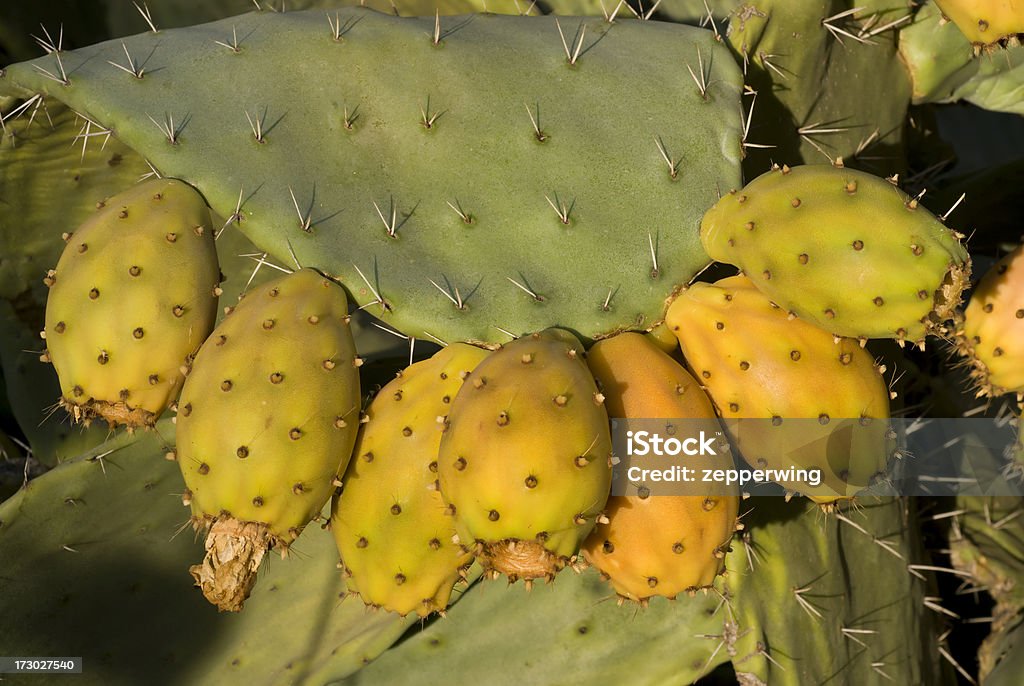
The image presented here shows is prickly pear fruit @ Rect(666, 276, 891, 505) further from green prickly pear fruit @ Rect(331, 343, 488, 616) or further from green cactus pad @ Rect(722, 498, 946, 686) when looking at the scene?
green prickly pear fruit @ Rect(331, 343, 488, 616)

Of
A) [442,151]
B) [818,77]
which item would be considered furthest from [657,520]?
[818,77]

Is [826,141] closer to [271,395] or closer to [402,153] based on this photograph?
[402,153]

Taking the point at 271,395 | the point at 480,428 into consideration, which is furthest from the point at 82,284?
the point at 480,428

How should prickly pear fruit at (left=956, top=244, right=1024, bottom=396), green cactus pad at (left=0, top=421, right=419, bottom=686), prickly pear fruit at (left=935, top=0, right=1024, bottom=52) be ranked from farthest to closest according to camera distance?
green cactus pad at (left=0, top=421, right=419, bottom=686)
prickly pear fruit at (left=956, top=244, right=1024, bottom=396)
prickly pear fruit at (left=935, top=0, right=1024, bottom=52)

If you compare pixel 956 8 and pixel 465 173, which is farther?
pixel 465 173

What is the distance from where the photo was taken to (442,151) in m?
1.45

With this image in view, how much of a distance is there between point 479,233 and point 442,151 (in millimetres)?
140

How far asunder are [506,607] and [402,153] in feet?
2.81

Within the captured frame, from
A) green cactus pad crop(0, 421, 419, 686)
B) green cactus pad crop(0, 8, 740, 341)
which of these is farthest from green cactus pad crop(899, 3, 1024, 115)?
green cactus pad crop(0, 421, 419, 686)

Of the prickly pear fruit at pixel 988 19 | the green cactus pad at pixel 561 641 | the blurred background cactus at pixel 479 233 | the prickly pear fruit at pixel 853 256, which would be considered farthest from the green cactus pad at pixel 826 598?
the prickly pear fruit at pixel 988 19

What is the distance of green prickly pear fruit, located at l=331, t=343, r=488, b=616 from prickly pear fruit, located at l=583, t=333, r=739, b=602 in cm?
19

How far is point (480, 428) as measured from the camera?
112 centimetres

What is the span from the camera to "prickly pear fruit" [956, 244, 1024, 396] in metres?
1.37

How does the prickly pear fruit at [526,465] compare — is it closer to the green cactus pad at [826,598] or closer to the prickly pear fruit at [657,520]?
the prickly pear fruit at [657,520]
